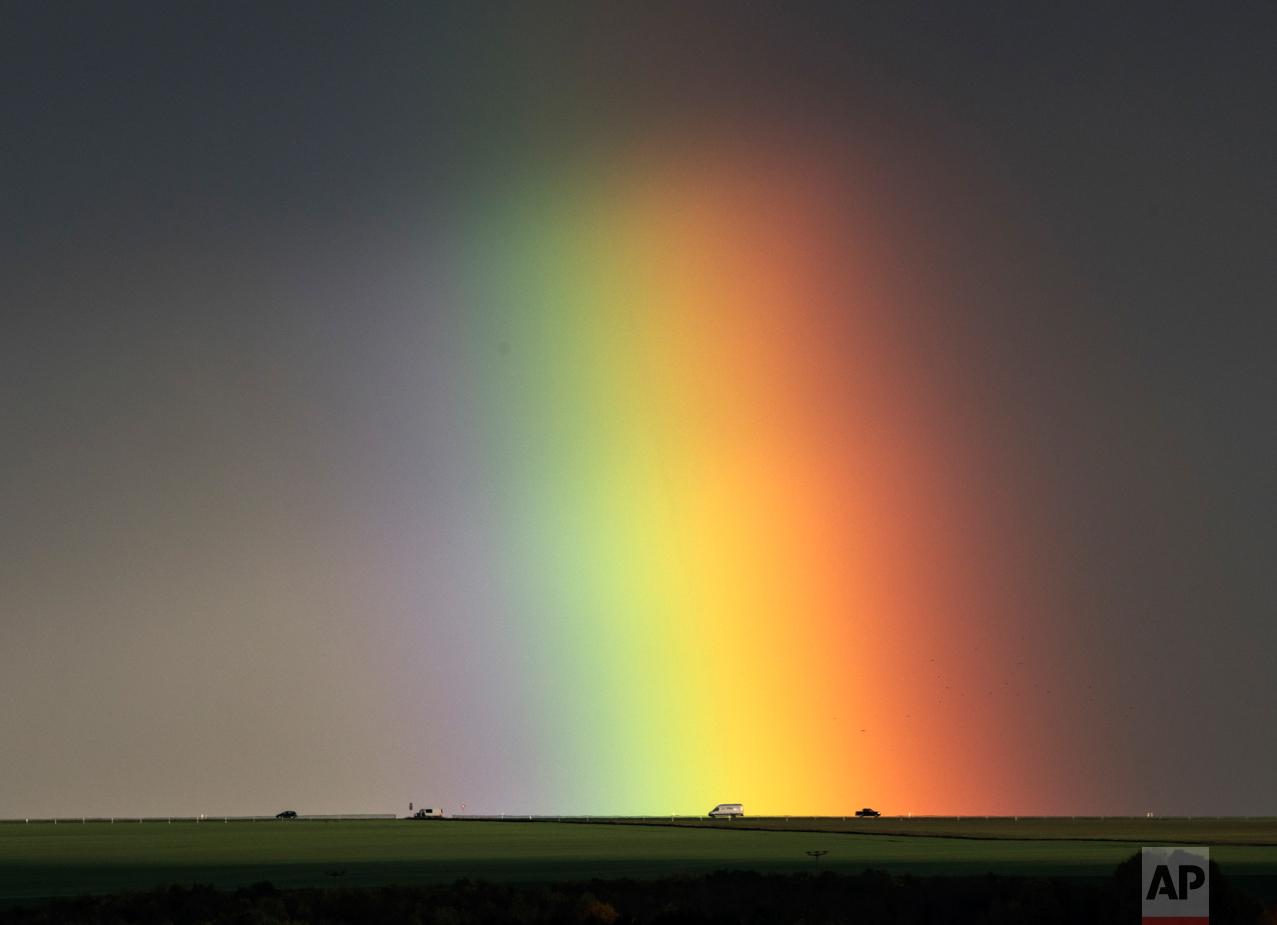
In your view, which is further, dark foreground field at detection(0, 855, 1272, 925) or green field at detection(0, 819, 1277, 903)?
green field at detection(0, 819, 1277, 903)

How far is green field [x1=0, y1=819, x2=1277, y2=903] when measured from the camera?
97750mm

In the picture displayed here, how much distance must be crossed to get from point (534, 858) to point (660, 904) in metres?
52.9

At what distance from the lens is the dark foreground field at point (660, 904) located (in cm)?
6419

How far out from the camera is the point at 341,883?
91062mm

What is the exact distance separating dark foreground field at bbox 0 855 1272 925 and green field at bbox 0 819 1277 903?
1255 cm

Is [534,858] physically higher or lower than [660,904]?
higher

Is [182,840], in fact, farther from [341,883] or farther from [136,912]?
[136,912]

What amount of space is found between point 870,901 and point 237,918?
27.9m

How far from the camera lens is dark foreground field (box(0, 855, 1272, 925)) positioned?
64.2 m

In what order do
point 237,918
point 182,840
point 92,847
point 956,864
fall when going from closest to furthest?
point 237,918 → point 956,864 → point 92,847 → point 182,840

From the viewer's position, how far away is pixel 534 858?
400 feet

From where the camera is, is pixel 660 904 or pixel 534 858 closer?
pixel 660 904

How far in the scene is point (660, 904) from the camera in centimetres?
7081

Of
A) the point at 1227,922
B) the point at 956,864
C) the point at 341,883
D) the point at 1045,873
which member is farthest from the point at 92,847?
the point at 1227,922
